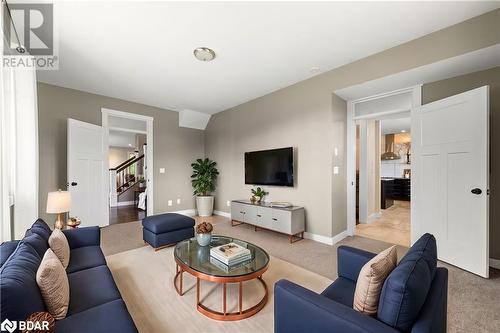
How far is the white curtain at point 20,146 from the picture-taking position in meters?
2.32

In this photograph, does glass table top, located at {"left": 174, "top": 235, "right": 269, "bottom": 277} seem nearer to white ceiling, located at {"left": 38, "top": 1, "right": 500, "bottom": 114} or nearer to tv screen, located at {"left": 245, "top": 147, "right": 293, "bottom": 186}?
tv screen, located at {"left": 245, "top": 147, "right": 293, "bottom": 186}

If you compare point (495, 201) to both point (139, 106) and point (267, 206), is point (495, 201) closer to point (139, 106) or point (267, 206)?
point (267, 206)

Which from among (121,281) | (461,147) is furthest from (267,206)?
(461,147)

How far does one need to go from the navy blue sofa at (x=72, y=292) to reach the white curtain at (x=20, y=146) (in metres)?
0.88

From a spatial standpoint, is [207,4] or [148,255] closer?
[207,4]

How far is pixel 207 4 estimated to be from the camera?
1994 millimetres

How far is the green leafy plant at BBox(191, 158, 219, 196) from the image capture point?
5.50 m

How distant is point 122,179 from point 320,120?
7491mm

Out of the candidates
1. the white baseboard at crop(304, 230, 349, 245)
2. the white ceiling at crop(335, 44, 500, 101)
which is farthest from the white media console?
the white ceiling at crop(335, 44, 500, 101)

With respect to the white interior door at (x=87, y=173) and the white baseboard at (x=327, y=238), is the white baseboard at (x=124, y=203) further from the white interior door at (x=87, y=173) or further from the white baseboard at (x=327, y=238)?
the white baseboard at (x=327, y=238)

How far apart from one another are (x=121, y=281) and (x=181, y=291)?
0.73 metres

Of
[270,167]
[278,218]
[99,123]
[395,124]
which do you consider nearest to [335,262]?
[278,218]

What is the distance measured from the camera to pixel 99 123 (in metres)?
4.41

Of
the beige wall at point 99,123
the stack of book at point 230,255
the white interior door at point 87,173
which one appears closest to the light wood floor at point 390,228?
the stack of book at point 230,255
